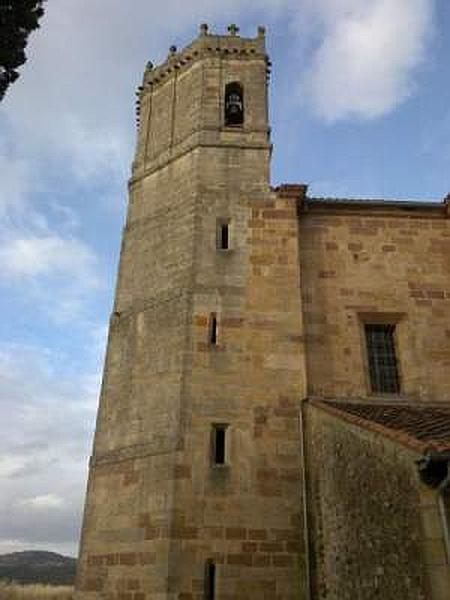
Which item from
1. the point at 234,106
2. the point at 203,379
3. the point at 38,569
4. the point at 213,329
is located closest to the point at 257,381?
the point at 203,379

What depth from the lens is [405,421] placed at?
7.46 meters

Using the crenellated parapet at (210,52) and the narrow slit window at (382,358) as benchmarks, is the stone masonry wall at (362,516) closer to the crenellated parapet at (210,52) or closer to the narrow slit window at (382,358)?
the narrow slit window at (382,358)

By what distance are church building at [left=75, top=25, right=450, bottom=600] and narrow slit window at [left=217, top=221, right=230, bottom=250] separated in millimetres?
44

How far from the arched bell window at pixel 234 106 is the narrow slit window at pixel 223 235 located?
3302mm

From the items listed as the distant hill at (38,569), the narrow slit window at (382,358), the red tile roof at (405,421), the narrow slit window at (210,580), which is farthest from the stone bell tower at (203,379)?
the distant hill at (38,569)

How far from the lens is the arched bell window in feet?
46.8

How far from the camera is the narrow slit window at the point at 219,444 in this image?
967 centimetres

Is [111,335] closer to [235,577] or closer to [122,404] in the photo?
[122,404]

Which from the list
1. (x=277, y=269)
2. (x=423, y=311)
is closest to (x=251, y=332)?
(x=277, y=269)

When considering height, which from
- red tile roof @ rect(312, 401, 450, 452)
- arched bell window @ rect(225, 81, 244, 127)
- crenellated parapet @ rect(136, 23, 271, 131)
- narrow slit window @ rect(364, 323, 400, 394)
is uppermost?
crenellated parapet @ rect(136, 23, 271, 131)

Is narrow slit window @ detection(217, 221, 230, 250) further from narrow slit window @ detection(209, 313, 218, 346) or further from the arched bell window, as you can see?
the arched bell window

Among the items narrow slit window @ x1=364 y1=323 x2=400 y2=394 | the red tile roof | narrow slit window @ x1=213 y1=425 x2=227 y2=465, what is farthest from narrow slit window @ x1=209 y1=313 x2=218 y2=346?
narrow slit window @ x1=364 y1=323 x2=400 y2=394

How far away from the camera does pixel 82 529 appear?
978 centimetres

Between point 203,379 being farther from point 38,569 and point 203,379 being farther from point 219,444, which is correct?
point 38,569
